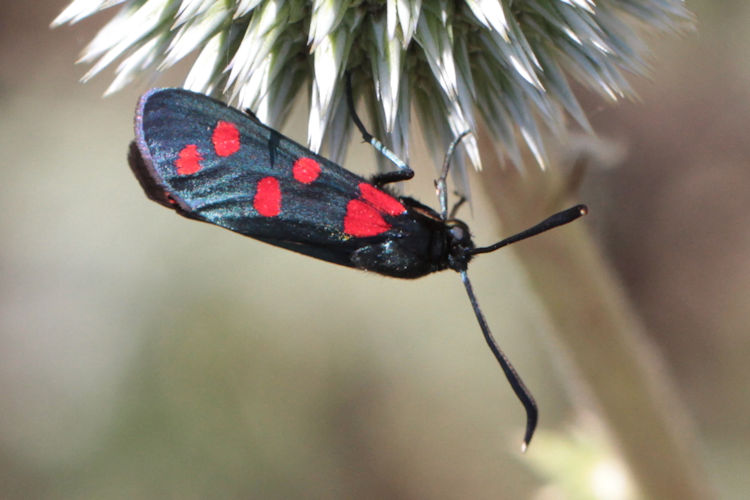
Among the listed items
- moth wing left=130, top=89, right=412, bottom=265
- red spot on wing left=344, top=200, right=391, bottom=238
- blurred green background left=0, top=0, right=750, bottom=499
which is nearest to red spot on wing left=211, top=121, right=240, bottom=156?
moth wing left=130, top=89, right=412, bottom=265

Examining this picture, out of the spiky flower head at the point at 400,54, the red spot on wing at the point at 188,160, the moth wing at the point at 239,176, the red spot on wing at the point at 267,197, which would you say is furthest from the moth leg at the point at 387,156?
the red spot on wing at the point at 188,160

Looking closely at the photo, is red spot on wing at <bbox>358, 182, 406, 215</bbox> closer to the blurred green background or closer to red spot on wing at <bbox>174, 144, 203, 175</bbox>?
red spot on wing at <bbox>174, 144, 203, 175</bbox>

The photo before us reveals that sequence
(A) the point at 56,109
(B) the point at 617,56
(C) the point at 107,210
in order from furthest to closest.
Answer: (A) the point at 56,109
(C) the point at 107,210
(B) the point at 617,56

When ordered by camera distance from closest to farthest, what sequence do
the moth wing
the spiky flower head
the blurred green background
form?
the moth wing
the spiky flower head
the blurred green background

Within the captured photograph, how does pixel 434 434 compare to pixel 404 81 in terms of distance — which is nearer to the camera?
pixel 404 81

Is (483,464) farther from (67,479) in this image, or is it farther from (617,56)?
(617,56)

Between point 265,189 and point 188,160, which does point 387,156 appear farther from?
point 188,160

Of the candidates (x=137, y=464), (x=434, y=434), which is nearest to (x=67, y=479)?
(x=137, y=464)
